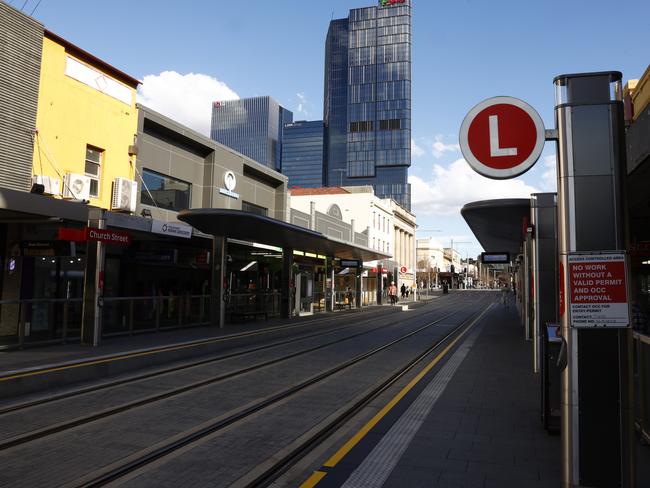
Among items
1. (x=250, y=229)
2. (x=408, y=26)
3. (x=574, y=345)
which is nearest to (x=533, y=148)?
(x=574, y=345)

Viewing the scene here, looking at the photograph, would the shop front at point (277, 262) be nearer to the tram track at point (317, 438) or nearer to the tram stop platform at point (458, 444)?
the tram track at point (317, 438)

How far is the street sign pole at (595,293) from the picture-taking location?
3.75 metres

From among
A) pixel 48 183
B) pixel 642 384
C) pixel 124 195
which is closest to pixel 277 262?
pixel 124 195

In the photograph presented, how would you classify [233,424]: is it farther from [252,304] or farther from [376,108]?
[376,108]

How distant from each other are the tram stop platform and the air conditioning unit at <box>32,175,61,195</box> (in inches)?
456

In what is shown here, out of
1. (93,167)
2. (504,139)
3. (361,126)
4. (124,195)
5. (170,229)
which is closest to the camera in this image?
(504,139)

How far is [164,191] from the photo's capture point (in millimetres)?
20156

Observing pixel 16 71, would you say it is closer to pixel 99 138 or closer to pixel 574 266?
pixel 99 138

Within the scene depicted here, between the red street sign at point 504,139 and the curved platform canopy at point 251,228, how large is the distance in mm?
11594

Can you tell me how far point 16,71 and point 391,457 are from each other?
1435 centimetres

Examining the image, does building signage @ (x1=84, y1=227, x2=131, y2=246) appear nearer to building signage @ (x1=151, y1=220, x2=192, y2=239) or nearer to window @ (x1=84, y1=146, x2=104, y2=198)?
building signage @ (x1=151, y1=220, x2=192, y2=239)

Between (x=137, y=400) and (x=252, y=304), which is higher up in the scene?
(x=252, y=304)

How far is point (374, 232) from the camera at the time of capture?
58312 millimetres

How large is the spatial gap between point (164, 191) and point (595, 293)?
18.5 meters
